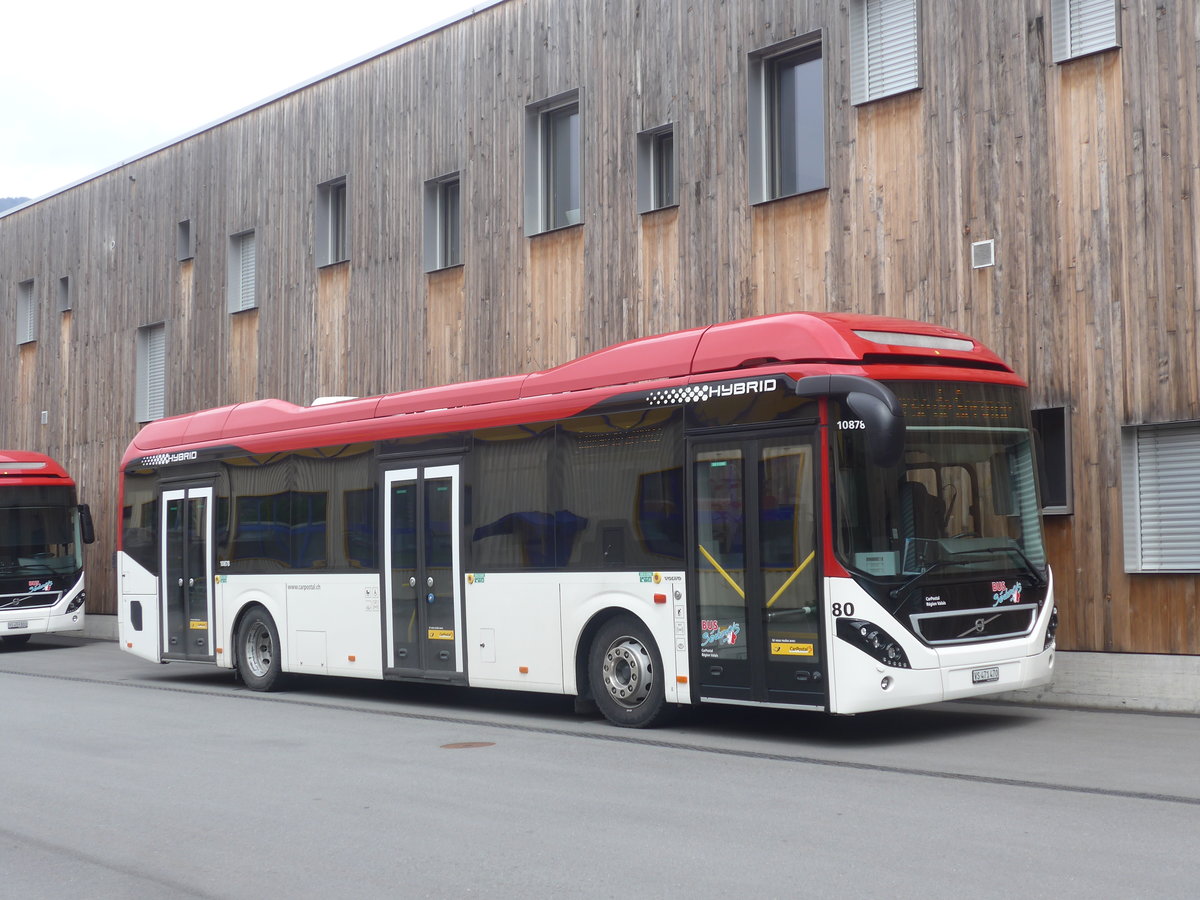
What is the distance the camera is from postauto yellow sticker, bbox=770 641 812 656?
10.6 m

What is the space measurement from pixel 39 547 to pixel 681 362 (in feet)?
57.1

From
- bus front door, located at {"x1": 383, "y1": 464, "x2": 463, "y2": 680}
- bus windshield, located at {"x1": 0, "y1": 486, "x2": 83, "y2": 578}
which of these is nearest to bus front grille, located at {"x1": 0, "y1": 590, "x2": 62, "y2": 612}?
bus windshield, located at {"x1": 0, "y1": 486, "x2": 83, "y2": 578}

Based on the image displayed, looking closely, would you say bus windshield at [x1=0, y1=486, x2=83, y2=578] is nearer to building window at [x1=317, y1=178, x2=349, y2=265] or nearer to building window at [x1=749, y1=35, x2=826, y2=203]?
building window at [x1=317, y1=178, x2=349, y2=265]

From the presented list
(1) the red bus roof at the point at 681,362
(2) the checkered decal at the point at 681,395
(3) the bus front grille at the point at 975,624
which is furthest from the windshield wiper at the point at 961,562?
(2) the checkered decal at the point at 681,395

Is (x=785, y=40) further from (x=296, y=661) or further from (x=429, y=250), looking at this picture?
(x=296, y=661)

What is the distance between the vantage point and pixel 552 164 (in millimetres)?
20484

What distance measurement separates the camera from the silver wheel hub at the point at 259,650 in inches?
655

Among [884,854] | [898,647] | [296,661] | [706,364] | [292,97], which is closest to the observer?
[884,854]

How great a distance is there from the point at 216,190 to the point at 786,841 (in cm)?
2225

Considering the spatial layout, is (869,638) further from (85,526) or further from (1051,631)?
(85,526)

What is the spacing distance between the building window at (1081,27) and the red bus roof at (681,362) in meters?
4.16

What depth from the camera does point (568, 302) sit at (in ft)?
64.1

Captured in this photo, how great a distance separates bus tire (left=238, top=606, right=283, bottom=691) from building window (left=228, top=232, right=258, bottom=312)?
10.6 metres

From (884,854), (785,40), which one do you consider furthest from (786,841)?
(785,40)
